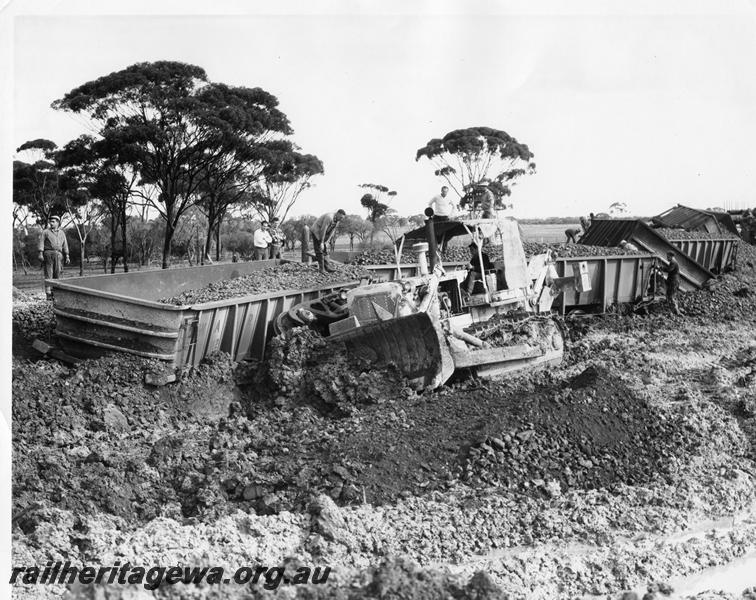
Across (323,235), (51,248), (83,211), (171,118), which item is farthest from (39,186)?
(323,235)

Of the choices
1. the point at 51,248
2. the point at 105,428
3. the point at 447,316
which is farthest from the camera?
the point at 51,248

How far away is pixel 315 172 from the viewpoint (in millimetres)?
29438

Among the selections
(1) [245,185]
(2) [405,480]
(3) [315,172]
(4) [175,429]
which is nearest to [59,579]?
(2) [405,480]

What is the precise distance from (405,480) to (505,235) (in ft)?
15.2

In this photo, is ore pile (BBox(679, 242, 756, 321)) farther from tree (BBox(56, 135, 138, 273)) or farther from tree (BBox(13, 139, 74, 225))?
tree (BBox(13, 139, 74, 225))

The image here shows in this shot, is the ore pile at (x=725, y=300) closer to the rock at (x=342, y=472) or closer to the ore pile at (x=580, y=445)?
the ore pile at (x=580, y=445)

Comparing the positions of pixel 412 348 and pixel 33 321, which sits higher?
pixel 412 348

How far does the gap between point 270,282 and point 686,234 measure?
11.6m

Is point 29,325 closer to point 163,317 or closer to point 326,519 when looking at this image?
point 163,317

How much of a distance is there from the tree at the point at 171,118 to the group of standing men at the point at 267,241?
6.25m

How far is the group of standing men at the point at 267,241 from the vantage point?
50.8ft

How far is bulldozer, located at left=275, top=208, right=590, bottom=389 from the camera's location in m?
8.34

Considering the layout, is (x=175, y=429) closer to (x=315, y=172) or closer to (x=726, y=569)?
(x=726, y=569)

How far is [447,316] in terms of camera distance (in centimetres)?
925
